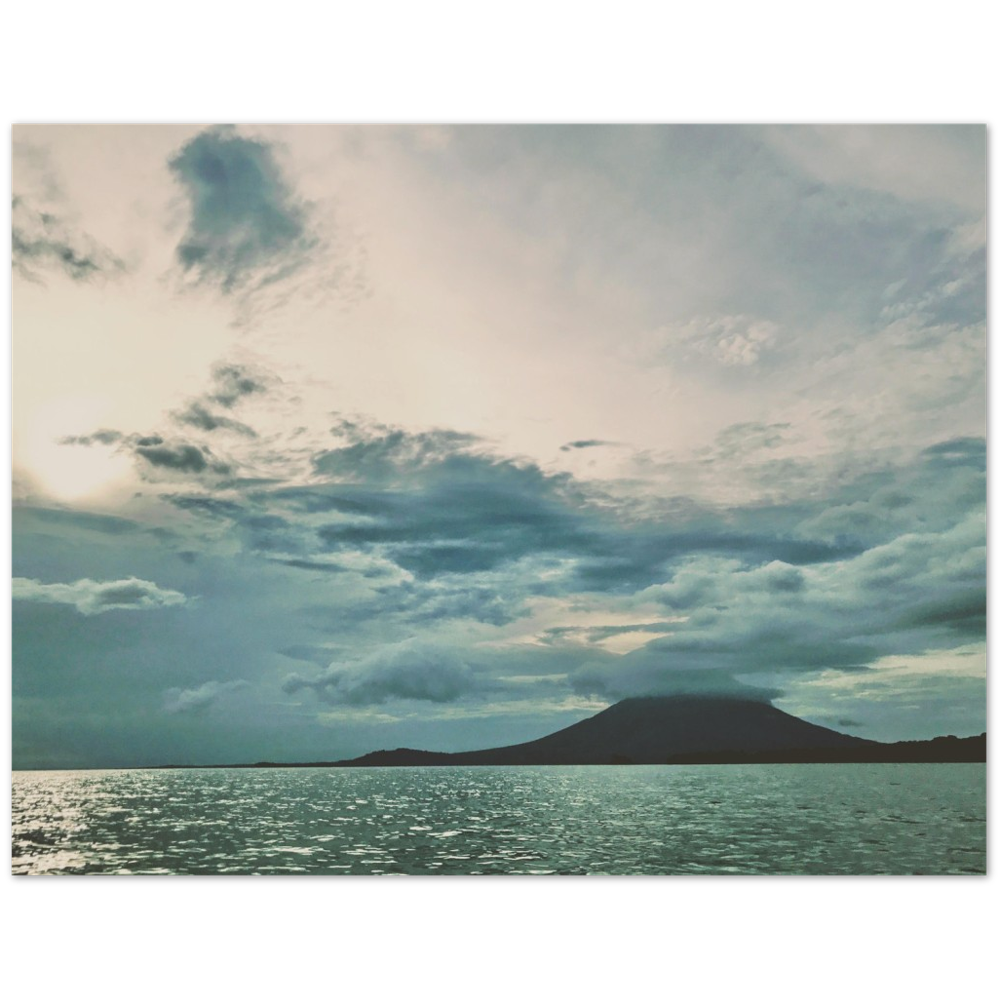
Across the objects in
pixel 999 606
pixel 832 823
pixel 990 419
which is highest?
pixel 990 419

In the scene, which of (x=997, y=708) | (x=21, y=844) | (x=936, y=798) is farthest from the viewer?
(x=936, y=798)

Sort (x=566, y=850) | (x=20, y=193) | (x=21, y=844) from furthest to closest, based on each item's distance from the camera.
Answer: (x=21, y=844)
(x=566, y=850)
(x=20, y=193)

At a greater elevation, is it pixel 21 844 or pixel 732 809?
pixel 21 844

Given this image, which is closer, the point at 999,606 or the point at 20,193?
the point at 999,606

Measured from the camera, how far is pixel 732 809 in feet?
148

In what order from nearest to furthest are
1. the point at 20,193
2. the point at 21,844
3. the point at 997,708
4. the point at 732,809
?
the point at 997,708 → the point at 20,193 → the point at 21,844 → the point at 732,809

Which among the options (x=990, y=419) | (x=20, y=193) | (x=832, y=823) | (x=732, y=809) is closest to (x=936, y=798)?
(x=732, y=809)

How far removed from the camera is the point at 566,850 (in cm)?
2789

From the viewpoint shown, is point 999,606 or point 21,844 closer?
point 999,606

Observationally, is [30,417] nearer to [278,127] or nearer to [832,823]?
[278,127]
